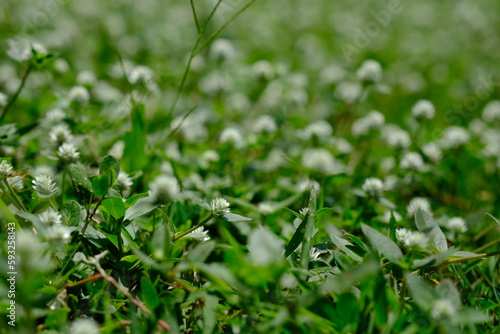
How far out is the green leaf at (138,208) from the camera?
1.12 metres

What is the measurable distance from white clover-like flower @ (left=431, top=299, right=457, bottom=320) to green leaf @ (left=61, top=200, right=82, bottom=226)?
2.64 ft

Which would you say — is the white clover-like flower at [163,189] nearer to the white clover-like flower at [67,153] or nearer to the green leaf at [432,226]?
the white clover-like flower at [67,153]

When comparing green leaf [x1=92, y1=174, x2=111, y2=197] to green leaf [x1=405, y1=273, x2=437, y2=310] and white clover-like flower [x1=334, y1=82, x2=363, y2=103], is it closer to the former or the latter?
green leaf [x1=405, y1=273, x2=437, y2=310]

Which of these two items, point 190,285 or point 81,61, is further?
point 81,61

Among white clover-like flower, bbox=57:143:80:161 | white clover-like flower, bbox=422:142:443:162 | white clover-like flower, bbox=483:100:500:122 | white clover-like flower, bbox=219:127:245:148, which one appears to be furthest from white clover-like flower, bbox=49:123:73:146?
white clover-like flower, bbox=483:100:500:122

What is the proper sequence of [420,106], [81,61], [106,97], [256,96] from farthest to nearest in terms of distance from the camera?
1. [81,61]
2. [256,96]
3. [106,97]
4. [420,106]

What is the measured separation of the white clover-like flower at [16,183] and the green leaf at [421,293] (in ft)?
3.34

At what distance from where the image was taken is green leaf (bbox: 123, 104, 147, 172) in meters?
1.55

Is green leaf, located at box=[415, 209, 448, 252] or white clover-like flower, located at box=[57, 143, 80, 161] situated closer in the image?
green leaf, located at box=[415, 209, 448, 252]

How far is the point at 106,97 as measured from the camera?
90.8 inches

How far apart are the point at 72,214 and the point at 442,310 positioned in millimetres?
838

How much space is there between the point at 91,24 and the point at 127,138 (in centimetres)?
229

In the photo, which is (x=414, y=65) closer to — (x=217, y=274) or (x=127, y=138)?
(x=127, y=138)

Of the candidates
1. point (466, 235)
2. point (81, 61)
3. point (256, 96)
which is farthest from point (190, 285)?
point (81, 61)
